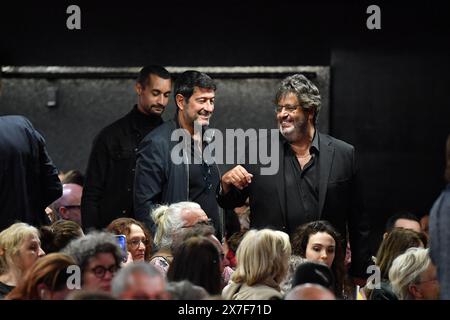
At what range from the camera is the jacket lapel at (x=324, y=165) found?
852 cm

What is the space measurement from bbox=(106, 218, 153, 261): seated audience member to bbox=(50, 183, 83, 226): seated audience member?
1703 millimetres

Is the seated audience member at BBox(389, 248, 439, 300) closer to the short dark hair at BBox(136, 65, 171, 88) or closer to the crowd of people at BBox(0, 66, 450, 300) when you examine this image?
the crowd of people at BBox(0, 66, 450, 300)

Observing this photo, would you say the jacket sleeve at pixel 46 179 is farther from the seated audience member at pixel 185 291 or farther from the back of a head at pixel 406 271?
the seated audience member at pixel 185 291

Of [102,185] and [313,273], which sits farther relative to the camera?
[102,185]

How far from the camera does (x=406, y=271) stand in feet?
25.1

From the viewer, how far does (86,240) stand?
716 centimetres

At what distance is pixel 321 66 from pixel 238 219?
6.11 ft

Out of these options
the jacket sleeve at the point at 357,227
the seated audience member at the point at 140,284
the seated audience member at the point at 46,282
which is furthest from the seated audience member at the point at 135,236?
the seated audience member at the point at 140,284

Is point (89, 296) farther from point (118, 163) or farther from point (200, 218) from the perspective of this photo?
point (118, 163)

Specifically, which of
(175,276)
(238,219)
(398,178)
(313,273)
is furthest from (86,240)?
(398,178)
